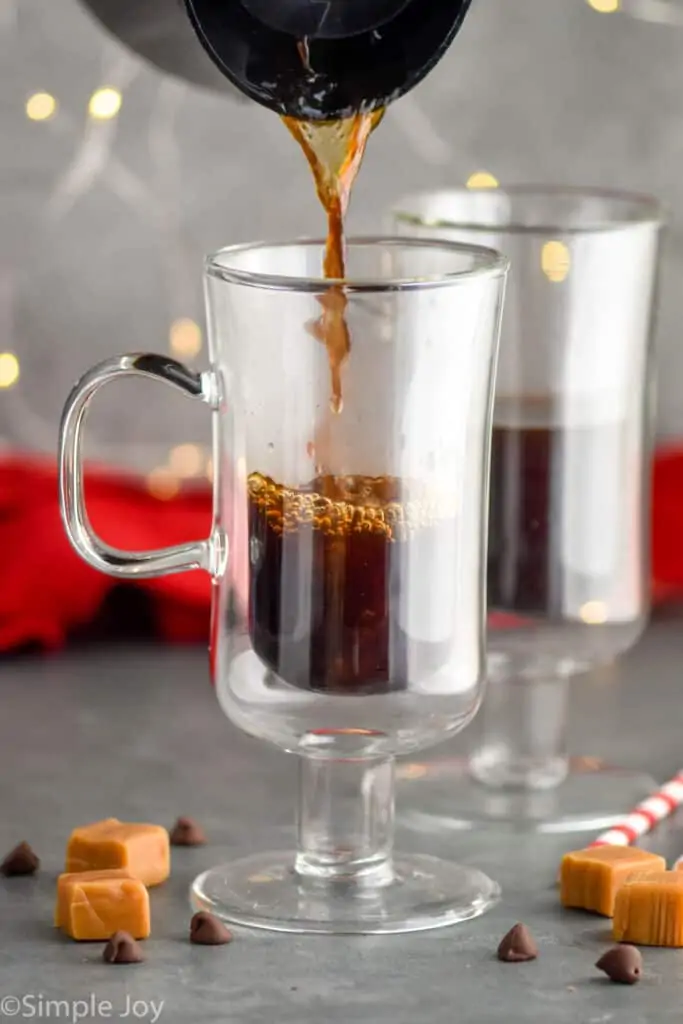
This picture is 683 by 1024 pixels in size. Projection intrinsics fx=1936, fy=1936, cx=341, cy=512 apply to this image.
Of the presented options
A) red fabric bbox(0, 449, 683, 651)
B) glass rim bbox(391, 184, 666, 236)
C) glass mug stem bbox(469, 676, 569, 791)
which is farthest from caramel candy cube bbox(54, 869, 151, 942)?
red fabric bbox(0, 449, 683, 651)

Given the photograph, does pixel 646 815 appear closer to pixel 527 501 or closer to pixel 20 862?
pixel 527 501

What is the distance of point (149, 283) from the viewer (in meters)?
1.72

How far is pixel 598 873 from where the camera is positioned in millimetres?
996

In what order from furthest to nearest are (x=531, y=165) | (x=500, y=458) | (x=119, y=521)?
1. (x=531, y=165)
2. (x=119, y=521)
3. (x=500, y=458)

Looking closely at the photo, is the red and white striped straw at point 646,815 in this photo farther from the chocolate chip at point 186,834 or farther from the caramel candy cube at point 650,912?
the chocolate chip at point 186,834

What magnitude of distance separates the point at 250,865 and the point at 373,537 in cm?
22

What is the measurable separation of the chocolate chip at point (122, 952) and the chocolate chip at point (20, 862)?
0.45ft

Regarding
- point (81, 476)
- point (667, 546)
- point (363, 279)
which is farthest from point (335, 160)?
point (667, 546)

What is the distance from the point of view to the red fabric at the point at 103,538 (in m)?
1.50

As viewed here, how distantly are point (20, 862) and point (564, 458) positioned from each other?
39 centimetres

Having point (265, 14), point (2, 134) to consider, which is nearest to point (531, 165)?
point (2, 134)

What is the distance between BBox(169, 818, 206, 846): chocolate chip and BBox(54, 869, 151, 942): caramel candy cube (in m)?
0.14

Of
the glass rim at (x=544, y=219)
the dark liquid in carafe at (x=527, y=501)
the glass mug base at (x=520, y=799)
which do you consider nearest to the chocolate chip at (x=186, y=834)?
the glass mug base at (x=520, y=799)

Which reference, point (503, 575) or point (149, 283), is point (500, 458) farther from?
point (149, 283)
